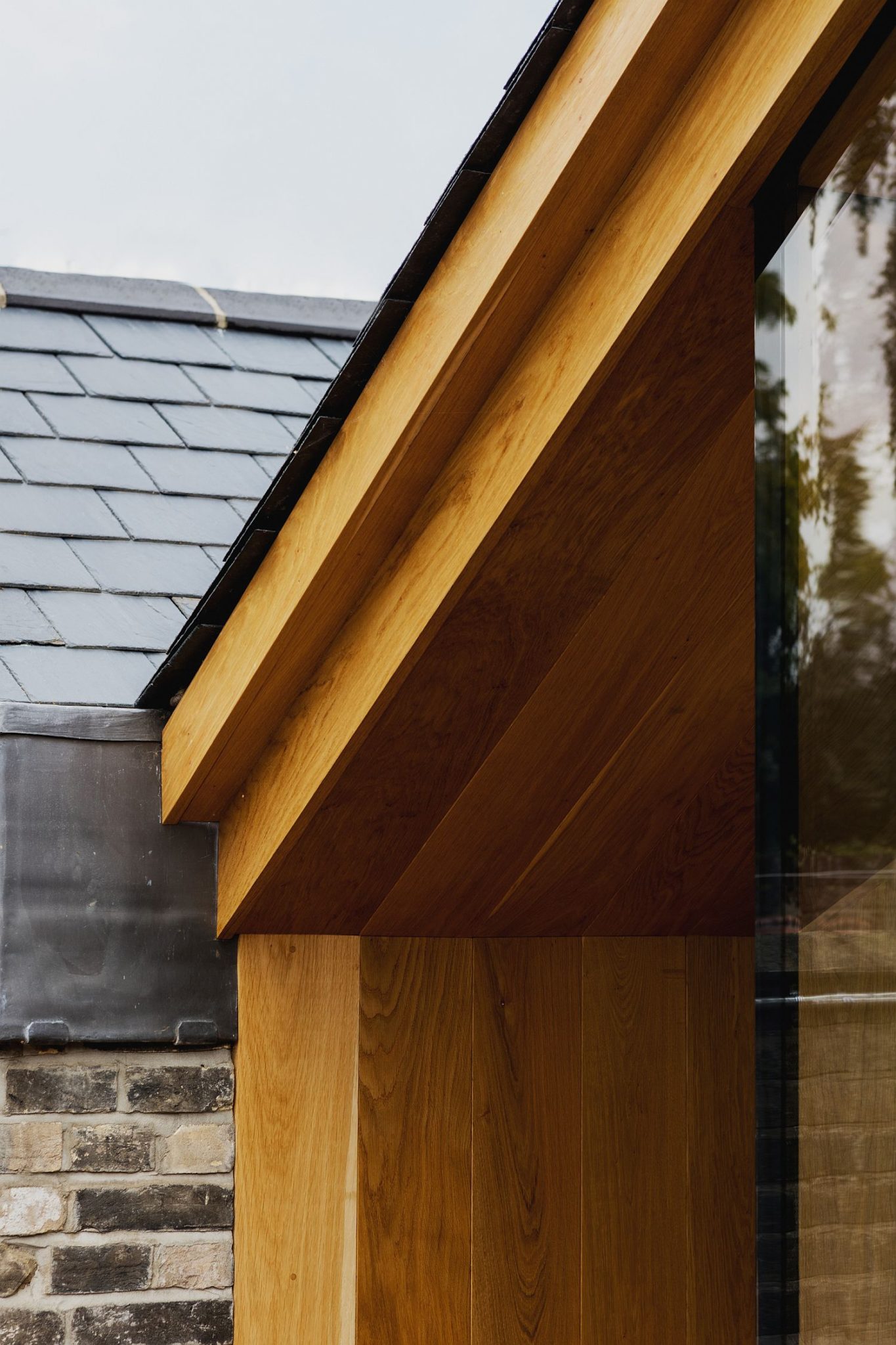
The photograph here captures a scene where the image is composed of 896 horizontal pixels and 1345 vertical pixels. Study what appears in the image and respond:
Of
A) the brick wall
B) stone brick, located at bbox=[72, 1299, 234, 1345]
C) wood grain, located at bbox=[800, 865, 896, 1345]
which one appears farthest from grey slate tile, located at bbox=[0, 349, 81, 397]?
wood grain, located at bbox=[800, 865, 896, 1345]

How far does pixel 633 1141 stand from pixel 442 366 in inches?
66.1

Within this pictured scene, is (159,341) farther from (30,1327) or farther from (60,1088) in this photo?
(30,1327)

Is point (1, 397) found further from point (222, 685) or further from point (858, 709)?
point (858, 709)

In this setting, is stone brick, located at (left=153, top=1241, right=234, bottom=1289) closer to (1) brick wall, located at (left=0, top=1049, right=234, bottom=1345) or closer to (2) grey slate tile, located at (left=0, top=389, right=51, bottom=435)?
(1) brick wall, located at (left=0, top=1049, right=234, bottom=1345)

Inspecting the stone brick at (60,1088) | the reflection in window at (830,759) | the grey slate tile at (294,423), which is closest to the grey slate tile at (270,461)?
the grey slate tile at (294,423)

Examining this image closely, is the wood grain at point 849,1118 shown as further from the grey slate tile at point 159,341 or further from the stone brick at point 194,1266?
the grey slate tile at point 159,341

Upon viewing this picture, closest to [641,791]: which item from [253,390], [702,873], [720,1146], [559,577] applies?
[702,873]

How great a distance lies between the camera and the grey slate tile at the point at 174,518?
9.20 feet

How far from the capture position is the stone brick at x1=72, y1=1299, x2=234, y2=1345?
229cm

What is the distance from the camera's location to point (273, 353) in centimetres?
364

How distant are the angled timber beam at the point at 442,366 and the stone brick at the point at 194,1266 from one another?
0.77 meters

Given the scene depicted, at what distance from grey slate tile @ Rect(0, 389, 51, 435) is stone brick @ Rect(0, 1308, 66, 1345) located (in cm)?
174

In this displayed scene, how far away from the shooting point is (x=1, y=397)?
3057 millimetres

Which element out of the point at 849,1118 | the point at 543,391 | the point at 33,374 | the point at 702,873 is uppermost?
the point at 33,374
